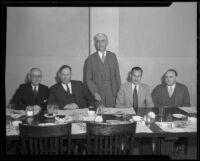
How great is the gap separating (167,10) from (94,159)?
1.46 m

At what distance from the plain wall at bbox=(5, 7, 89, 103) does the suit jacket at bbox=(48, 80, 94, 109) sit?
0.07 metres

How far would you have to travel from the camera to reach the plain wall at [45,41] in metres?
2.29

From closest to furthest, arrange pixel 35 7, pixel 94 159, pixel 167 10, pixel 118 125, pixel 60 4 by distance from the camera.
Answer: pixel 118 125 → pixel 94 159 → pixel 60 4 → pixel 35 7 → pixel 167 10

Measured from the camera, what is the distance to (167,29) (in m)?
2.62

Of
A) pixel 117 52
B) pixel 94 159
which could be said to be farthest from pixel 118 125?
pixel 117 52

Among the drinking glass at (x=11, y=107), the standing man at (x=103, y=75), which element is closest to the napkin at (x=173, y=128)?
the standing man at (x=103, y=75)

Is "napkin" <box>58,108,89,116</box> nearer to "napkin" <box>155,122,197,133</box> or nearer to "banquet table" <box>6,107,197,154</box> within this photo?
"banquet table" <box>6,107,197,154</box>

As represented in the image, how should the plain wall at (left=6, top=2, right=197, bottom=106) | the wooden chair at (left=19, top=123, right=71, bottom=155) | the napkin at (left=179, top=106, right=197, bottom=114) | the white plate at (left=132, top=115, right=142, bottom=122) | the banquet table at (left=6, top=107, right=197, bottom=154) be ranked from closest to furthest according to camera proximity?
the wooden chair at (left=19, top=123, right=71, bottom=155) → the banquet table at (left=6, top=107, right=197, bottom=154) → the white plate at (left=132, top=115, right=142, bottom=122) → the plain wall at (left=6, top=2, right=197, bottom=106) → the napkin at (left=179, top=106, right=197, bottom=114)

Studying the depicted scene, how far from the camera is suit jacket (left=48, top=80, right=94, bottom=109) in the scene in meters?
2.61

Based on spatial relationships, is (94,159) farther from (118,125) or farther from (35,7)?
(35,7)

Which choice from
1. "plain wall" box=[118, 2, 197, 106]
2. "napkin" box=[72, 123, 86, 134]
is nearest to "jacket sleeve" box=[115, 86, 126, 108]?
"plain wall" box=[118, 2, 197, 106]

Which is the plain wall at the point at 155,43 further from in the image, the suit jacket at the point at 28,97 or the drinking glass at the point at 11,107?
the drinking glass at the point at 11,107

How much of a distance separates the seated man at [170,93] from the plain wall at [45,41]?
2.51 ft

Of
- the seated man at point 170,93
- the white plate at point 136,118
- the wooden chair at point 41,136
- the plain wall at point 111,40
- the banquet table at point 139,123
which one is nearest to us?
the wooden chair at point 41,136
